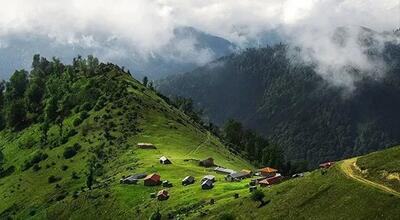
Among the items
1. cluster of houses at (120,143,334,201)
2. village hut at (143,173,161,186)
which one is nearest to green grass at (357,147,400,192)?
cluster of houses at (120,143,334,201)

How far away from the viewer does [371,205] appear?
325ft

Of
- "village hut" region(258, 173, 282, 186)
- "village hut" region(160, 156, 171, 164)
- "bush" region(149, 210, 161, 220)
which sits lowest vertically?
"bush" region(149, 210, 161, 220)

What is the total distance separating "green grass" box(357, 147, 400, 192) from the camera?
105 meters

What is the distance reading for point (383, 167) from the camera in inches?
4358

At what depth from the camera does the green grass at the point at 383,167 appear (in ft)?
346

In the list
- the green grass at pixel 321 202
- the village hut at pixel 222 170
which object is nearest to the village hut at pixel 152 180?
the village hut at pixel 222 170

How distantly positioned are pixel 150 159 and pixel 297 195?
9207 cm

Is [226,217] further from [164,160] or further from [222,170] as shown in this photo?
[164,160]

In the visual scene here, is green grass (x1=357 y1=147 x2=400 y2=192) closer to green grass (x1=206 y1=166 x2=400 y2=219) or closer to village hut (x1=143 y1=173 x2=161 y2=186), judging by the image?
green grass (x1=206 y1=166 x2=400 y2=219)

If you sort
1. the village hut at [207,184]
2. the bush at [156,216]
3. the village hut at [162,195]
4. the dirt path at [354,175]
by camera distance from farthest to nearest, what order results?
the village hut at [207,184] < the village hut at [162,195] < the bush at [156,216] < the dirt path at [354,175]

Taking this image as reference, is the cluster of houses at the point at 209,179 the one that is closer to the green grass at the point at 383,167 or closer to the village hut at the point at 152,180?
the village hut at the point at 152,180

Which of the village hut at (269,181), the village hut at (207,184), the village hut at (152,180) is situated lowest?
the village hut at (269,181)

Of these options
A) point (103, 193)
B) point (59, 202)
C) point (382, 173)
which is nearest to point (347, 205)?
point (382, 173)

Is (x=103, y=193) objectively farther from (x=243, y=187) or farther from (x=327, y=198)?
(x=327, y=198)
